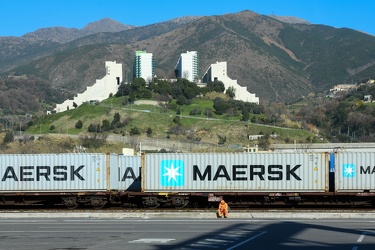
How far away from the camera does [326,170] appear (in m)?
40.7

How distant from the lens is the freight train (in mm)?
40656

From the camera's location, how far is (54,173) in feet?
139

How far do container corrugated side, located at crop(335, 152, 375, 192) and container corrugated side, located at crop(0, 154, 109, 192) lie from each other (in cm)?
1309

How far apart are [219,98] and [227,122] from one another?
19.1 meters

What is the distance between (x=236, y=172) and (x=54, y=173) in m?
10.5

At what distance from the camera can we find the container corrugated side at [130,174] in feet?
140

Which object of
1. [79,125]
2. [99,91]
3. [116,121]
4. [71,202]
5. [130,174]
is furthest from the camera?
[99,91]

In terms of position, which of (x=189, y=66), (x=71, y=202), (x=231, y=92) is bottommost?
(x=71, y=202)

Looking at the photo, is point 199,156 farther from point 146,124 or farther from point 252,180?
point 146,124

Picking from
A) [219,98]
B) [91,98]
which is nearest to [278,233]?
[219,98]

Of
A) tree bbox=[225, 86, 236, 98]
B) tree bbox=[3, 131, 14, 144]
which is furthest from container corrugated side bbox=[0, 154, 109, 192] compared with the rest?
tree bbox=[225, 86, 236, 98]

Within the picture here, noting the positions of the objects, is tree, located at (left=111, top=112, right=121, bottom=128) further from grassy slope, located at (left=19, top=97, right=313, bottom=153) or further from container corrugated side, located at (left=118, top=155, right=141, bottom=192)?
container corrugated side, located at (left=118, top=155, right=141, bottom=192)

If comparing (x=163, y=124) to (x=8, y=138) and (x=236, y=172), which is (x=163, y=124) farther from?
(x=236, y=172)

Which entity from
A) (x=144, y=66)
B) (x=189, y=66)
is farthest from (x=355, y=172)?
(x=189, y=66)
